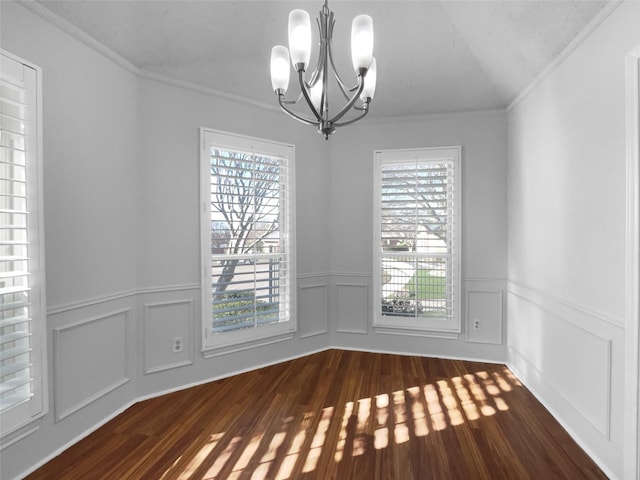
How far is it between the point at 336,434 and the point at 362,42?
7.57 feet

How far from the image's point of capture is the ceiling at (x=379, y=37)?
229 centimetres

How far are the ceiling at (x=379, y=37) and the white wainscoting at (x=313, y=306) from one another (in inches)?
79.0

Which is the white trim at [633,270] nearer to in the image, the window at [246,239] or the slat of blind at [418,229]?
the slat of blind at [418,229]

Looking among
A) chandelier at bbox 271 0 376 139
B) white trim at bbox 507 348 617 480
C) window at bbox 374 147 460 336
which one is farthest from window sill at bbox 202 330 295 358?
chandelier at bbox 271 0 376 139

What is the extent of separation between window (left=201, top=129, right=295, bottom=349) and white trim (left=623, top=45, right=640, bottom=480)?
2.70 meters

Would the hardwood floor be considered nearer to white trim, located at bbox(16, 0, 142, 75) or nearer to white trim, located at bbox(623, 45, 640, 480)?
white trim, located at bbox(623, 45, 640, 480)

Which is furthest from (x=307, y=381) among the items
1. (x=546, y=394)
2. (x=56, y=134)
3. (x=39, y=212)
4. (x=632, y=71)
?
(x=632, y=71)

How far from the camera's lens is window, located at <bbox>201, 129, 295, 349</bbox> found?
10.6ft

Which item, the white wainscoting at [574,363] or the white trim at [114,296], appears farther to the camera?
the white trim at [114,296]

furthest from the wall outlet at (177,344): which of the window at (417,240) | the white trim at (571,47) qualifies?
the white trim at (571,47)

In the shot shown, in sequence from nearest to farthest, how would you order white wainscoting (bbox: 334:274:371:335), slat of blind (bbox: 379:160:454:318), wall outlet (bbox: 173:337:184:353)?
wall outlet (bbox: 173:337:184:353) → slat of blind (bbox: 379:160:454:318) → white wainscoting (bbox: 334:274:371:335)

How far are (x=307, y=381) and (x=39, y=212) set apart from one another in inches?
94.3

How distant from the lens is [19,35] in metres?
1.93

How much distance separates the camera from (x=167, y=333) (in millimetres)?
3029
